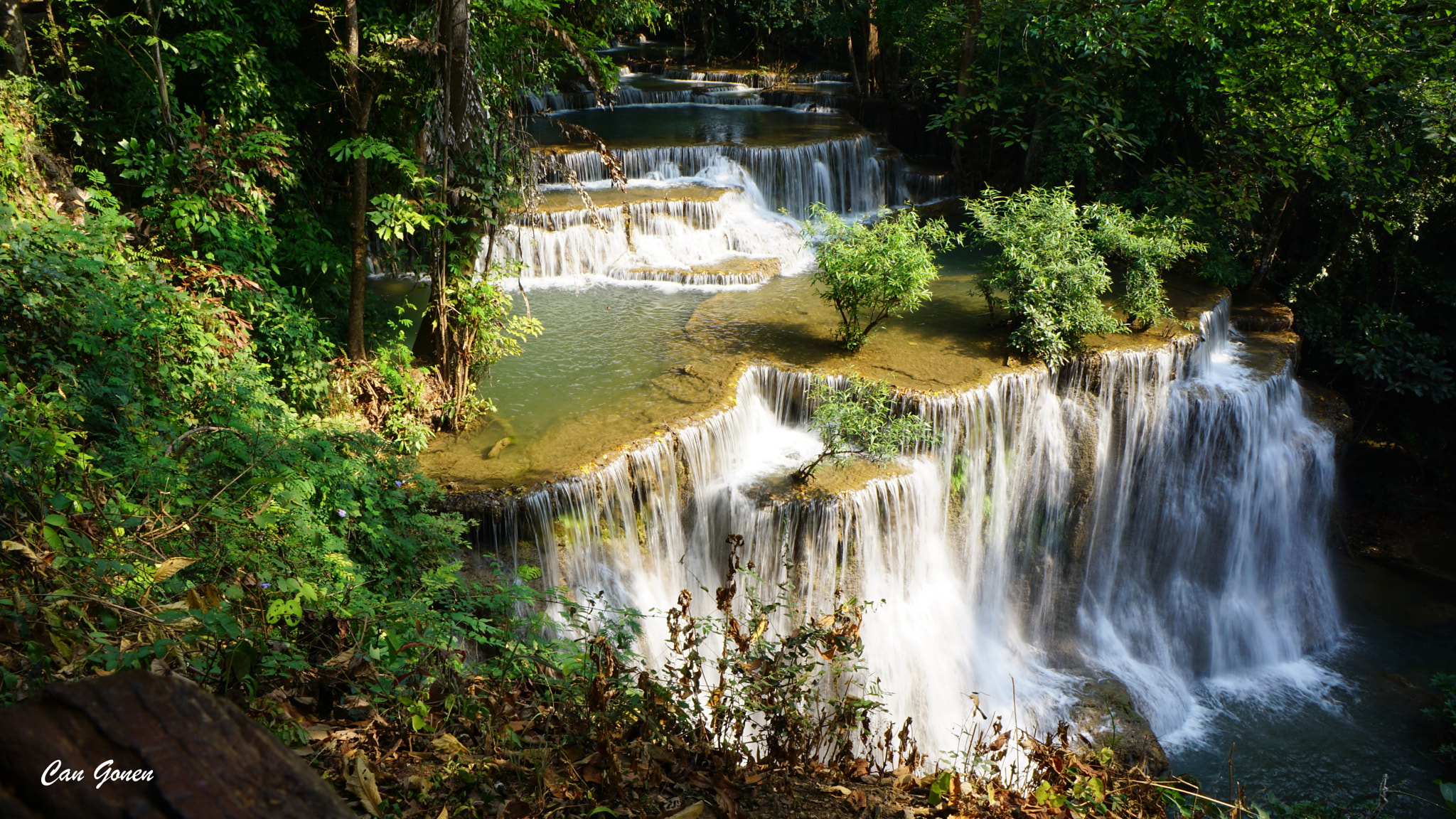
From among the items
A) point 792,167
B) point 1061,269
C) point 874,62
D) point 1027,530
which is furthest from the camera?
point 874,62

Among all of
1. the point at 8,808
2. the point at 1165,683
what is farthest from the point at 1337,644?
the point at 8,808

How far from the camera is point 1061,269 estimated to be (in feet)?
30.0

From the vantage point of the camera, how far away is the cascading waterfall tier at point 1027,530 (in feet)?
24.2

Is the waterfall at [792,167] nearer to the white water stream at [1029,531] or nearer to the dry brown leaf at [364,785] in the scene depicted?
the white water stream at [1029,531]

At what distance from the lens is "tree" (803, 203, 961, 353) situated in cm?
875

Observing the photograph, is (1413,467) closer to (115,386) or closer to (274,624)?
(274,624)

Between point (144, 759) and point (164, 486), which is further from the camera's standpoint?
point (164, 486)

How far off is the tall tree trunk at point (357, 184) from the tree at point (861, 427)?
4303 millimetres

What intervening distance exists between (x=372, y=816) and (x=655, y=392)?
6.38 metres

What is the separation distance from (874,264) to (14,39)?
7501 mm
